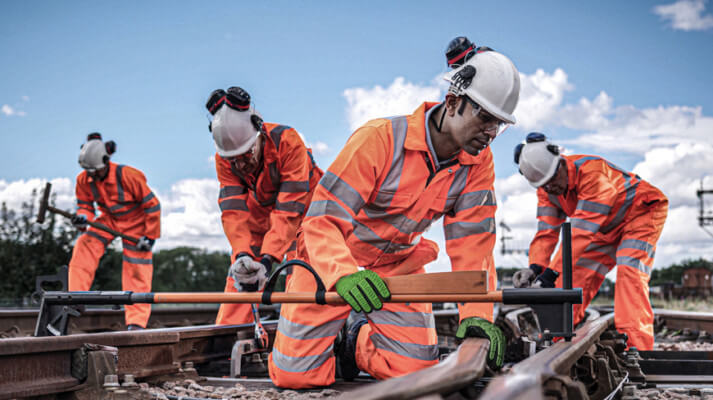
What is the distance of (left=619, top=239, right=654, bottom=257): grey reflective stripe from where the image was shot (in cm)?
581

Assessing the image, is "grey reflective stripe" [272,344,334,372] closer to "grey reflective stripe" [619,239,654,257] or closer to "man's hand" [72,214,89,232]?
"grey reflective stripe" [619,239,654,257]

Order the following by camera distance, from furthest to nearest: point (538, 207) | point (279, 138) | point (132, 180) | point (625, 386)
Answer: point (132, 180), point (538, 207), point (279, 138), point (625, 386)

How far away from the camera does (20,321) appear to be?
22.6 feet

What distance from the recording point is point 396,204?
11.0 feet

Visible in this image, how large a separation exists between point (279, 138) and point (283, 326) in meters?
1.75

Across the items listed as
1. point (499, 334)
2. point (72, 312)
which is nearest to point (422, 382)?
point (499, 334)

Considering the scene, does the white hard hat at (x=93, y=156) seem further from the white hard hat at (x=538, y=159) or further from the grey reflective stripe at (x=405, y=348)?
the grey reflective stripe at (x=405, y=348)

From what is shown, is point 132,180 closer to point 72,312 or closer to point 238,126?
point 238,126

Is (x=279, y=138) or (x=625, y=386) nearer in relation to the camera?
(x=625, y=386)

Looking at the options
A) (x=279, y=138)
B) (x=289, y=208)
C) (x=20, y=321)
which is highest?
(x=279, y=138)

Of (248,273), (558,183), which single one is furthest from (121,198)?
(558,183)

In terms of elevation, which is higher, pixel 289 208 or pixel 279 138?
pixel 279 138

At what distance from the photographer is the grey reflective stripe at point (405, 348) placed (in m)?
3.56

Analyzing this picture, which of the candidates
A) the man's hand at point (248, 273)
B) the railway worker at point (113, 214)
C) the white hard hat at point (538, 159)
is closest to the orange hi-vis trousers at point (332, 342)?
the man's hand at point (248, 273)
